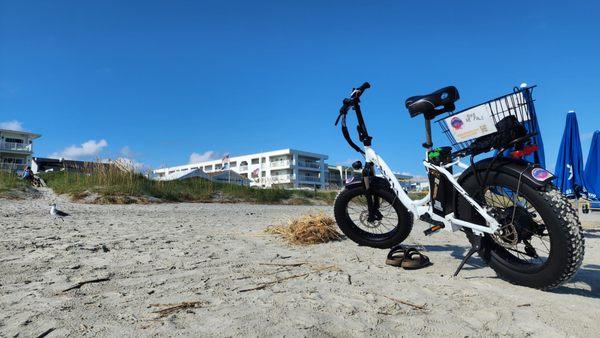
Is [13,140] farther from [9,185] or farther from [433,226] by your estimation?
[433,226]

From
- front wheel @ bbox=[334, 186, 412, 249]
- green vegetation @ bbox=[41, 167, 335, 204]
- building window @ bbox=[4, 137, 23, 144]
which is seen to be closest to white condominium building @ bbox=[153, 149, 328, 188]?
building window @ bbox=[4, 137, 23, 144]

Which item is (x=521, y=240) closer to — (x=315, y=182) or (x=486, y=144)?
(x=486, y=144)

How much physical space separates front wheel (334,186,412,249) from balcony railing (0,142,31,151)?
60.9m

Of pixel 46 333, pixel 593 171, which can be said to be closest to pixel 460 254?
pixel 46 333

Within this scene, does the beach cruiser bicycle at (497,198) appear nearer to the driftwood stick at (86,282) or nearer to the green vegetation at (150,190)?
the driftwood stick at (86,282)

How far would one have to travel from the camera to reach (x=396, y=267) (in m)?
3.13

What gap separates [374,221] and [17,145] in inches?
2478

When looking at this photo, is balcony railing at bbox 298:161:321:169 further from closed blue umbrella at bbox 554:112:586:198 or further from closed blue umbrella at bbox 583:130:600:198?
closed blue umbrella at bbox 554:112:586:198

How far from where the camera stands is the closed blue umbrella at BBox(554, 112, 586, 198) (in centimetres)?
654

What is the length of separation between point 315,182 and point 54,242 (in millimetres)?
81467

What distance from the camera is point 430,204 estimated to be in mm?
3293

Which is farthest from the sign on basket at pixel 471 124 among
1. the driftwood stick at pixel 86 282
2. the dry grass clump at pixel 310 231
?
the driftwood stick at pixel 86 282

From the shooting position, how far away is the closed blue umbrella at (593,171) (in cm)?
752

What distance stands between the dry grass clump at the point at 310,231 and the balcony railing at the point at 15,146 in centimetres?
6029
